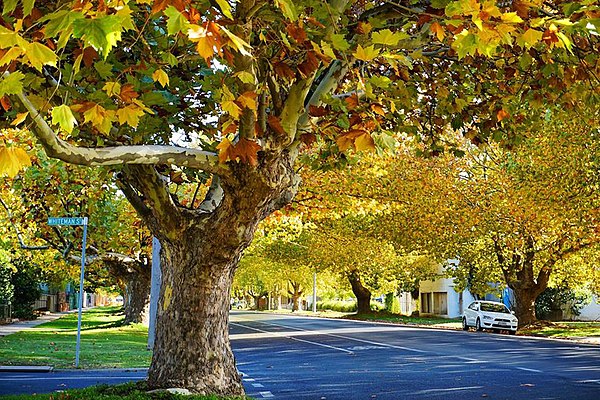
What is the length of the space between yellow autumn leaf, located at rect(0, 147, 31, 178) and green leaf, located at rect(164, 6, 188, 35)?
0.99 metres

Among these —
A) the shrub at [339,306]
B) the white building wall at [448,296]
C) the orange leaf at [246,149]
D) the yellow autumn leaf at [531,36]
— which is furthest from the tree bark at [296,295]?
the yellow autumn leaf at [531,36]

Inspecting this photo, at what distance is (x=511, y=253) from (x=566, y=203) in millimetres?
13270

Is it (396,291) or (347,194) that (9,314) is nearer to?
→ (347,194)

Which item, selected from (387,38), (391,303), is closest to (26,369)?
(387,38)

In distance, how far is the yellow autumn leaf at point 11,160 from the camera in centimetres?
349

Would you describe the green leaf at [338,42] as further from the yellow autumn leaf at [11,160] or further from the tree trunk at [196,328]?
the tree trunk at [196,328]

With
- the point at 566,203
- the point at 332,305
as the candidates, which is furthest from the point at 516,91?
the point at 332,305

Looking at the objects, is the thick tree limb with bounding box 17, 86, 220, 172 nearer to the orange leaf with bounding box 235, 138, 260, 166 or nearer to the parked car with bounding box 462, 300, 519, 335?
the orange leaf with bounding box 235, 138, 260, 166

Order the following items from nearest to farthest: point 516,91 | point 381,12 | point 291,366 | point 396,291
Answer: point 381,12, point 516,91, point 291,366, point 396,291

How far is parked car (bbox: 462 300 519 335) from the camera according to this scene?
3200cm

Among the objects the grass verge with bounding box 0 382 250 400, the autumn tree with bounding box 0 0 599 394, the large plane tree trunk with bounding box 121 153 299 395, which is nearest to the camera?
the autumn tree with bounding box 0 0 599 394

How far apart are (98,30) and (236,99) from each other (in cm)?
274

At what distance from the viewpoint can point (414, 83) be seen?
977 centimetres

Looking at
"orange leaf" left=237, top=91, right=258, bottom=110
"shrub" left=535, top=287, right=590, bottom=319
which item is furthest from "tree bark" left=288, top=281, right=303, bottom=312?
"orange leaf" left=237, top=91, right=258, bottom=110
